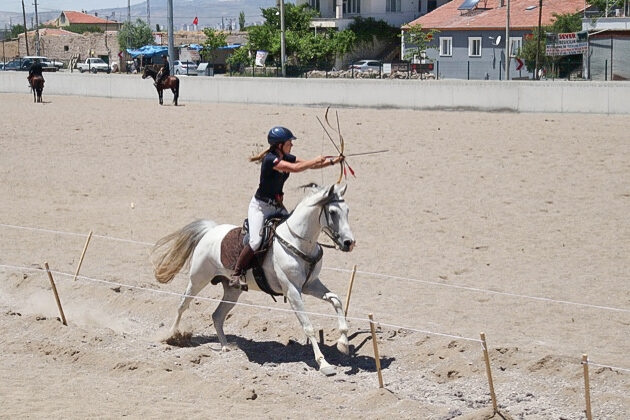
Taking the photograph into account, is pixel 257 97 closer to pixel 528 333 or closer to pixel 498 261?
pixel 498 261

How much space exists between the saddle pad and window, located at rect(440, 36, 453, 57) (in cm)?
A: 4979

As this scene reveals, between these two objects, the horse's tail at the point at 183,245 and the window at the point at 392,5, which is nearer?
the horse's tail at the point at 183,245

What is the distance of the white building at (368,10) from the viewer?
69250 mm

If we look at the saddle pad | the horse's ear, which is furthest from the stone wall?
the horse's ear

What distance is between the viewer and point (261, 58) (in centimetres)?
6025

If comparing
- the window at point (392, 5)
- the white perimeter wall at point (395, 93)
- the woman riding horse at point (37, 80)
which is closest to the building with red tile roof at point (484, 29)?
the window at point (392, 5)

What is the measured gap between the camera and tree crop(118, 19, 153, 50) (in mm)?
99438

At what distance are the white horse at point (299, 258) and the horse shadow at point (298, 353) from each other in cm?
31

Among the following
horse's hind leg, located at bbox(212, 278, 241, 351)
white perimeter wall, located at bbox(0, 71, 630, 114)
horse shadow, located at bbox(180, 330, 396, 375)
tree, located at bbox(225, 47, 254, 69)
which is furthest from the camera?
tree, located at bbox(225, 47, 254, 69)

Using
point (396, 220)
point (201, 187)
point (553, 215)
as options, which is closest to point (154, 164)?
point (201, 187)

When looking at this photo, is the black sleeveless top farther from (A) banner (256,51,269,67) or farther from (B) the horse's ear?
(A) banner (256,51,269,67)

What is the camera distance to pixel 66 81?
4078 centimetres

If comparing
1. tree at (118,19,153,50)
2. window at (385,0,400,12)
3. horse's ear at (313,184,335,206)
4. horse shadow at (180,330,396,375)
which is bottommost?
horse shadow at (180,330,396,375)

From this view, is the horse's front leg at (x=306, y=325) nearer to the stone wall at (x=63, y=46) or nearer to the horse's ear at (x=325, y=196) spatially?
the horse's ear at (x=325, y=196)
